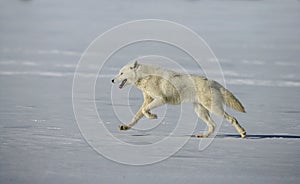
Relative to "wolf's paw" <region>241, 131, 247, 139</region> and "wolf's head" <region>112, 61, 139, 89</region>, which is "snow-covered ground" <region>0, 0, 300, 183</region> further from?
"wolf's head" <region>112, 61, 139, 89</region>

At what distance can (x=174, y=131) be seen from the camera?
6.20 metres

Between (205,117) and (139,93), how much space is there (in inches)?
92.7

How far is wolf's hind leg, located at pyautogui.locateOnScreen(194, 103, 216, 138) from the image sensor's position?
230 inches

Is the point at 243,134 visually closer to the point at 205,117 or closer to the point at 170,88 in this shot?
the point at 205,117

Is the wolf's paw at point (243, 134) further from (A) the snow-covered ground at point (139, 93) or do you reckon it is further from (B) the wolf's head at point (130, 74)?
(B) the wolf's head at point (130, 74)

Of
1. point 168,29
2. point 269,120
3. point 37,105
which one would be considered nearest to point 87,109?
point 37,105

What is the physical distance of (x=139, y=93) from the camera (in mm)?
8133

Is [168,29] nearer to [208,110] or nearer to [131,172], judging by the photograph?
[208,110]

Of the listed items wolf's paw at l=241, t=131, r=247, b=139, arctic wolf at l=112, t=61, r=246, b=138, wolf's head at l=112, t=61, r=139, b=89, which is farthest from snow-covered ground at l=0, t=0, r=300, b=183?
wolf's head at l=112, t=61, r=139, b=89

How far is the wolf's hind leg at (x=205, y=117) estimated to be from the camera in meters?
5.83

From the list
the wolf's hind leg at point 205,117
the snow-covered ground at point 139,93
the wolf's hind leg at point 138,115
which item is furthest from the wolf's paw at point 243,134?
the wolf's hind leg at point 138,115

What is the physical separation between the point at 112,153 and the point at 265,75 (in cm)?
499

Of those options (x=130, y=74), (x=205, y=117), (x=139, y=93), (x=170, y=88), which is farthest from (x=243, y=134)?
(x=139, y=93)

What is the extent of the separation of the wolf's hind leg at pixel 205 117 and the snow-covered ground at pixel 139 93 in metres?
0.09
